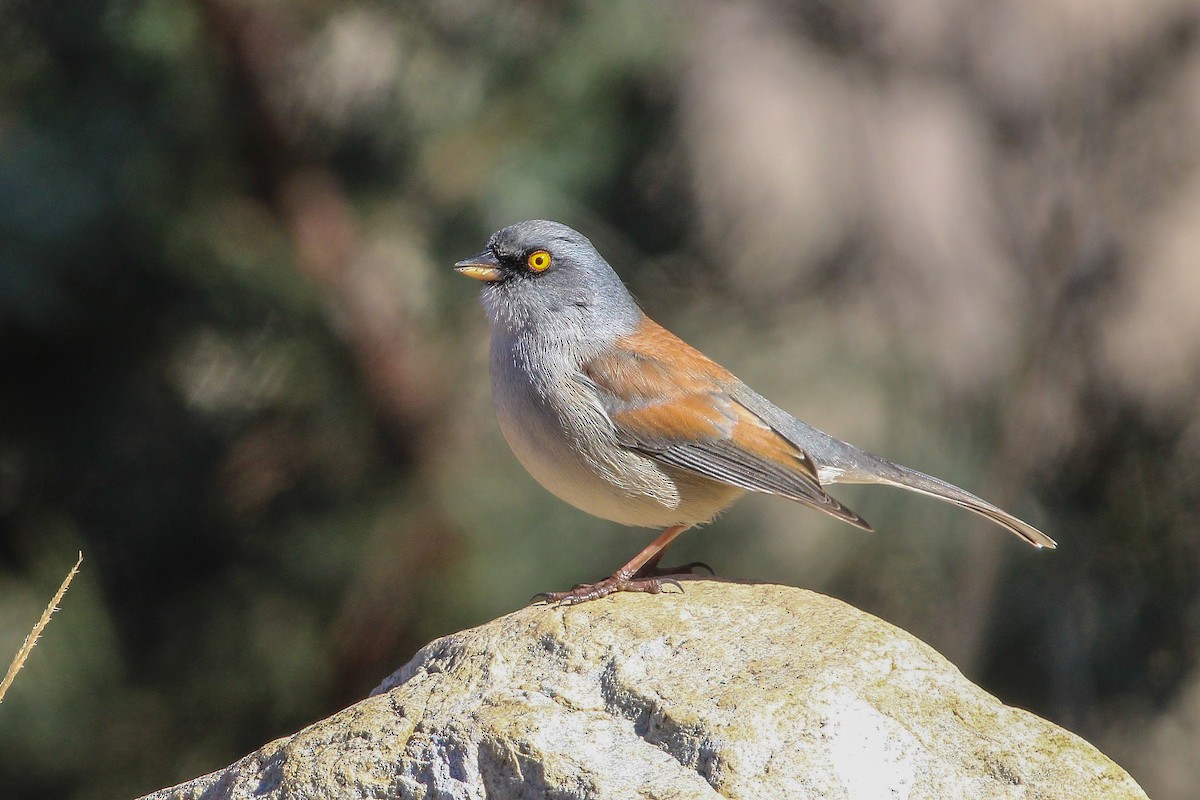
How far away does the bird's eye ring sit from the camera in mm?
4312

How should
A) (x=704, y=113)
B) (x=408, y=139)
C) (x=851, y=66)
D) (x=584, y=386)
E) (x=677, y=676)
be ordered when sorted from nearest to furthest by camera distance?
(x=677, y=676) → (x=584, y=386) → (x=408, y=139) → (x=704, y=113) → (x=851, y=66)

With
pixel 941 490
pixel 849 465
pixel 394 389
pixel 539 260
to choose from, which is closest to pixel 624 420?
pixel 539 260

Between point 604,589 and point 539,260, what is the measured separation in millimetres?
1257

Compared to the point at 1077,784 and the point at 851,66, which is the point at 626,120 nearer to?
the point at 851,66

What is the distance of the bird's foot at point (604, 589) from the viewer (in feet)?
11.6

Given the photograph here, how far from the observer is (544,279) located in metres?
4.32

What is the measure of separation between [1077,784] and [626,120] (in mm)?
3735

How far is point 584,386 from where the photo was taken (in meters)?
4.03

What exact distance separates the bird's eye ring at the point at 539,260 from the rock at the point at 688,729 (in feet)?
4.92

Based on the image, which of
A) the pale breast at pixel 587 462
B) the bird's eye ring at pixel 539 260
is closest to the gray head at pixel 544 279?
the bird's eye ring at pixel 539 260

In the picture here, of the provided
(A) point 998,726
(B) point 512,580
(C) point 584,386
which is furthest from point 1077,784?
(B) point 512,580

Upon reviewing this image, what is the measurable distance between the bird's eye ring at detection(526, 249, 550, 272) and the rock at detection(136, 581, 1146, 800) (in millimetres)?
1500

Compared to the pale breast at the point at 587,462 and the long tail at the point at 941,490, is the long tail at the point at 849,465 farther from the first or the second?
the pale breast at the point at 587,462

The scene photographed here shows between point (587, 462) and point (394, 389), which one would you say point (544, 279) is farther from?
point (394, 389)
